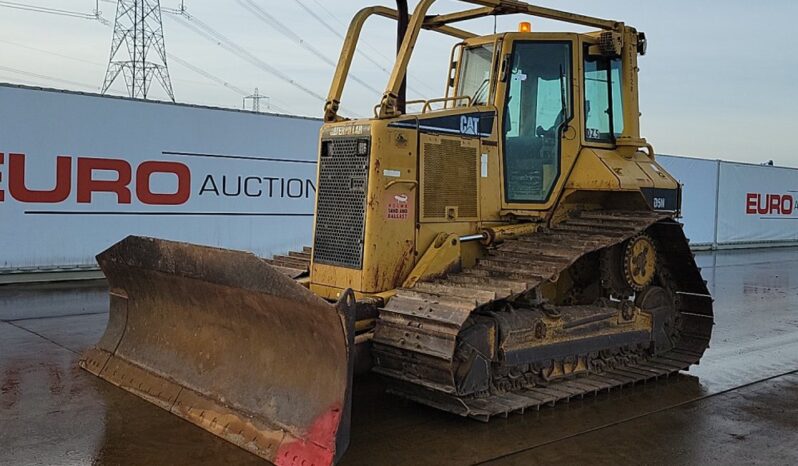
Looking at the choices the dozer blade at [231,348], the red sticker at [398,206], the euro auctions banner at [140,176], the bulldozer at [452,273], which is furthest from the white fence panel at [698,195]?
the dozer blade at [231,348]

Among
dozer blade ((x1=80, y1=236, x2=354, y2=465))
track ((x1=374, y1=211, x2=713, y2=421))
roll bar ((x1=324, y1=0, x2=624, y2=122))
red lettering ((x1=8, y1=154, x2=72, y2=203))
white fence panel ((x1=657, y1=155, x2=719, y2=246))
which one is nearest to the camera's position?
dozer blade ((x1=80, y1=236, x2=354, y2=465))

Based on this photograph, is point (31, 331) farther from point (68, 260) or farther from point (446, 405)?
point (446, 405)

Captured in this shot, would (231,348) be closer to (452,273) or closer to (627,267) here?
(452,273)

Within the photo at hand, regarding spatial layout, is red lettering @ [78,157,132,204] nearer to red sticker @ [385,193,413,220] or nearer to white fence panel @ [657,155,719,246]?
red sticker @ [385,193,413,220]

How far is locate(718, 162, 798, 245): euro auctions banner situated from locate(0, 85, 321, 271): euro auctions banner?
1376 centimetres

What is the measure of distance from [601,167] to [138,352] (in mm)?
4358

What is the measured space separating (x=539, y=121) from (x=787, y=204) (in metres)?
21.7

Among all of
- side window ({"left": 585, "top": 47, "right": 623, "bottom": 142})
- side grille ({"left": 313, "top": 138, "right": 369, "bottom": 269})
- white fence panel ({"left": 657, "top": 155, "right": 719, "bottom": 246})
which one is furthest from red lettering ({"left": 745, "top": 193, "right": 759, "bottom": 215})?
side grille ({"left": 313, "top": 138, "right": 369, "bottom": 269})

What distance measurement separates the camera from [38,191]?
40.8 feet

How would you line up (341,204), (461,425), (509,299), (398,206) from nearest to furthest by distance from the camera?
(461,425)
(509,299)
(398,206)
(341,204)

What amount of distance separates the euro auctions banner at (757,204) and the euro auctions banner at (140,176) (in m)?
13.8

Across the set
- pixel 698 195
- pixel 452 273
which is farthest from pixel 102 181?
pixel 698 195

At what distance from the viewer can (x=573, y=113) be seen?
7.31 m

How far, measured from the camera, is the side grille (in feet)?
20.9
